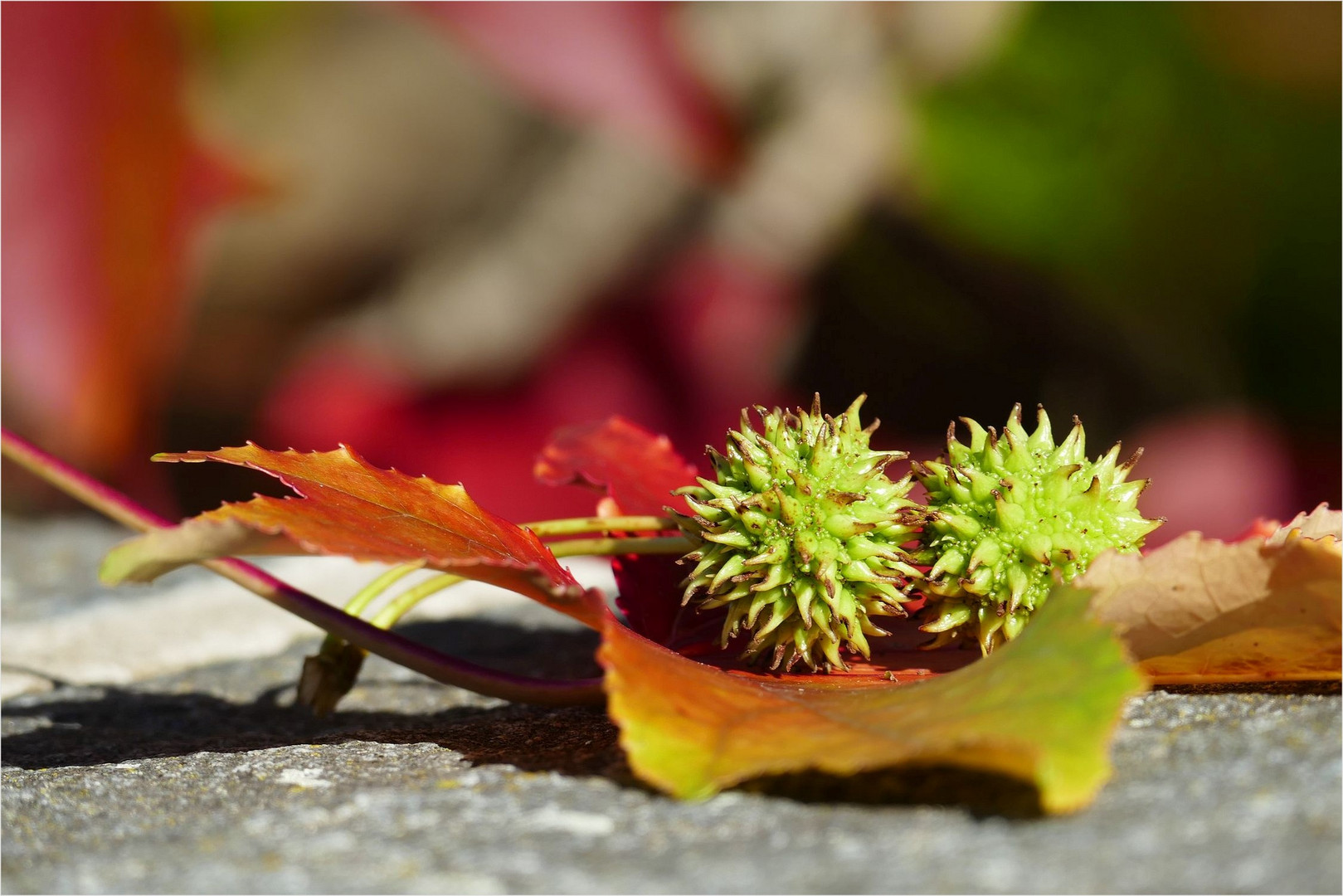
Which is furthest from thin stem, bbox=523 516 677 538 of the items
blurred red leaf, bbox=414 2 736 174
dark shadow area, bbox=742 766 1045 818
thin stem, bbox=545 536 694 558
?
blurred red leaf, bbox=414 2 736 174

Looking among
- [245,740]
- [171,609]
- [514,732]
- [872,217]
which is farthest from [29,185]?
[872,217]

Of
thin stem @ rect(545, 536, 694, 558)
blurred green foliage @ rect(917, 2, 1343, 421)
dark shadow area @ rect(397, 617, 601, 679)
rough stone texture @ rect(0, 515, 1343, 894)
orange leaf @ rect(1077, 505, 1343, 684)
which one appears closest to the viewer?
rough stone texture @ rect(0, 515, 1343, 894)

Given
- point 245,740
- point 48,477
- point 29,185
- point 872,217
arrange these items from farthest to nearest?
point 872,217, point 29,185, point 245,740, point 48,477

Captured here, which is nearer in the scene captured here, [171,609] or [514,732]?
[514,732]

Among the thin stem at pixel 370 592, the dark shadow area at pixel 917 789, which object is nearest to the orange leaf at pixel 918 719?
the dark shadow area at pixel 917 789

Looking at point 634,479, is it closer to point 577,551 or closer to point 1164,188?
point 577,551

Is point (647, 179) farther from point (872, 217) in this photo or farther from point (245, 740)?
point (245, 740)

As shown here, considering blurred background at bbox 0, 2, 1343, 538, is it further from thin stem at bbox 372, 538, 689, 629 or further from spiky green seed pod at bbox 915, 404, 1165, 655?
spiky green seed pod at bbox 915, 404, 1165, 655
